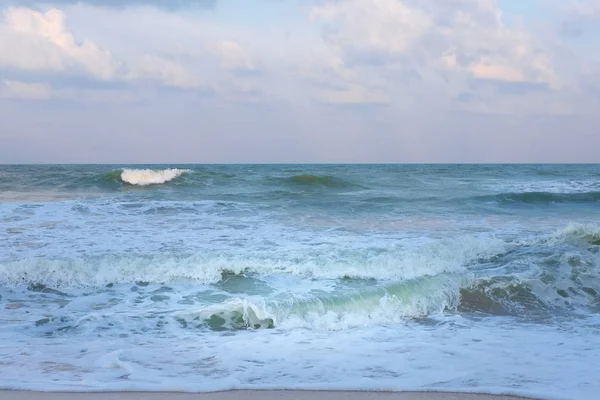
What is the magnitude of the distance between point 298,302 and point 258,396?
Answer: 107 inches

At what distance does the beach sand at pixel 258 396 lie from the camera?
3840 millimetres

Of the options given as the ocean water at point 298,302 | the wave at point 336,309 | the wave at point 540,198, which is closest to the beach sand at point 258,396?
the ocean water at point 298,302

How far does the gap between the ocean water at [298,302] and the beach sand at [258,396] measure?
0.38 feet

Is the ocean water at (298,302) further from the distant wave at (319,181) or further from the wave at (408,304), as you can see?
the distant wave at (319,181)

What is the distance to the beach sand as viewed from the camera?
3840 millimetres

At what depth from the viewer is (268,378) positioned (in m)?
4.29

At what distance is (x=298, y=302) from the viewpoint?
21.7ft

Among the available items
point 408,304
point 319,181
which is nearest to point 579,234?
point 408,304

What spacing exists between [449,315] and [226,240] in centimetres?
516

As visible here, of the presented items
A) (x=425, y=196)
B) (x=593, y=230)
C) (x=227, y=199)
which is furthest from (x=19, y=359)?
(x=425, y=196)

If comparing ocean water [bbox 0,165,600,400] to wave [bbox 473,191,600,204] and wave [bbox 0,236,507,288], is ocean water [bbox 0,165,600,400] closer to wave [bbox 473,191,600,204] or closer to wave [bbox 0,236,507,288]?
wave [bbox 0,236,507,288]

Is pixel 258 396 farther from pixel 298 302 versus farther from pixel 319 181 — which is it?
pixel 319 181

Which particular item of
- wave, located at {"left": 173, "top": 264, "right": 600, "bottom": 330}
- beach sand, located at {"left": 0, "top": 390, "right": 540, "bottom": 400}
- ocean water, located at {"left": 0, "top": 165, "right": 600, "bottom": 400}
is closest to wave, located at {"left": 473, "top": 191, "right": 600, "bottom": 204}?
ocean water, located at {"left": 0, "top": 165, "right": 600, "bottom": 400}

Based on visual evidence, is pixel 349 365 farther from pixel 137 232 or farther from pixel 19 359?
pixel 137 232
